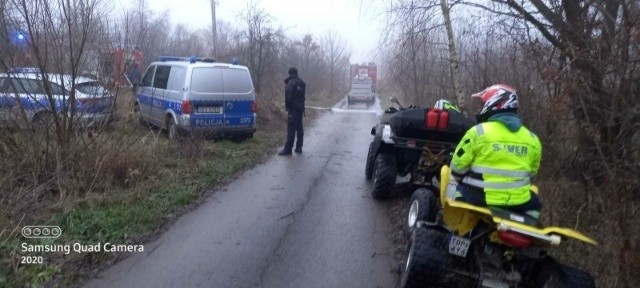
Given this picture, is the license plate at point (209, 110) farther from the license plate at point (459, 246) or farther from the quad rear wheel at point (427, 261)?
the license plate at point (459, 246)

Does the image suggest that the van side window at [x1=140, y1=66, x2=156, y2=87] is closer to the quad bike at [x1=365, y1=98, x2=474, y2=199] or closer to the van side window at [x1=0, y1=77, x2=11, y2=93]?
the van side window at [x1=0, y1=77, x2=11, y2=93]

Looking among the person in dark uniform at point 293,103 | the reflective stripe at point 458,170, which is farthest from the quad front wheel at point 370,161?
the reflective stripe at point 458,170

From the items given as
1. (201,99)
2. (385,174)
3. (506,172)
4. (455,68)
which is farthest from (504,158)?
(455,68)

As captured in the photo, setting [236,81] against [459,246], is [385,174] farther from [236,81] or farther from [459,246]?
[236,81]

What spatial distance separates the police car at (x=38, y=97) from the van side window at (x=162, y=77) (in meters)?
4.17

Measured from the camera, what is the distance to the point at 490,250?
12.2 feet

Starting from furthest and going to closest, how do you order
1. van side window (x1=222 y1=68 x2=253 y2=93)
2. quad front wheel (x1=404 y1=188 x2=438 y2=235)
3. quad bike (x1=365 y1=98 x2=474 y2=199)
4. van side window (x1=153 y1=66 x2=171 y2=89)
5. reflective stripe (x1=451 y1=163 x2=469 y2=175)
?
van side window (x1=153 y1=66 x2=171 y2=89) → van side window (x1=222 y1=68 x2=253 y2=93) → quad bike (x1=365 y1=98 x2=474 y2=199) → quad front wheel (x1=404 y1=188 x2=438 y2=235) → reflective stripe (x1=451 y1=163 x2=469 y2=175)

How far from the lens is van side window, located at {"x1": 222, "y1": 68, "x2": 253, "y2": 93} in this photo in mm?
11078

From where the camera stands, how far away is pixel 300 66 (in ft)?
112

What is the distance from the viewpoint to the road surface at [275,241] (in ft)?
14.8

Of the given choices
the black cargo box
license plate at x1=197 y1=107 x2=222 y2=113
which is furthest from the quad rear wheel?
license plate at x1=197 y1=107 x2=222 y2=113

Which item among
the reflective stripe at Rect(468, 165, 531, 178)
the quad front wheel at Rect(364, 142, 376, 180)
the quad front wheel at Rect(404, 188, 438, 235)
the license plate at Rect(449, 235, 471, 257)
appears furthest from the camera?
the quad front wheel at Rect(364, 142, 376, 180)

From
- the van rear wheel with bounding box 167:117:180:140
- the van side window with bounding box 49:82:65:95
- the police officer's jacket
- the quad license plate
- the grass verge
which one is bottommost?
the grass verge

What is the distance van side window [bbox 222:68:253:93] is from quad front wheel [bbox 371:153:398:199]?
4.94 meters
